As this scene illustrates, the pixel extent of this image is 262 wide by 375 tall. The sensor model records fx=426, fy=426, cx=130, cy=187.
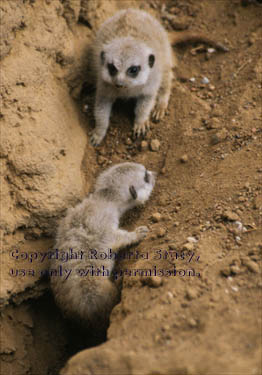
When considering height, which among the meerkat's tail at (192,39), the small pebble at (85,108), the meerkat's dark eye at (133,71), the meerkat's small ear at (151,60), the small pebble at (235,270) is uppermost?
the meerkat's tail at (192,39)

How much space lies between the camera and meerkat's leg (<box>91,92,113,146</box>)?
371 cm

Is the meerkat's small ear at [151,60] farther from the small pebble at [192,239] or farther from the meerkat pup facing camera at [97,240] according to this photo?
the small pebble at [192,239]

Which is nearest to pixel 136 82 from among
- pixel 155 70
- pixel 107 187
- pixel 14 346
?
pixel 155 70

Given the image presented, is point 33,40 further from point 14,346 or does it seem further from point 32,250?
point 14,346

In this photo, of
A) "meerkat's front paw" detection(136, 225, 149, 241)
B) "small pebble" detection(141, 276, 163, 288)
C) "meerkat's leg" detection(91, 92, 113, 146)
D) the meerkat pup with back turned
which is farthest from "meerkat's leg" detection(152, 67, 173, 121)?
"small pebble" detection(141, 276, 163, 288)

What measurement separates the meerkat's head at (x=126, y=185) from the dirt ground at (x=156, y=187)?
0.11 m

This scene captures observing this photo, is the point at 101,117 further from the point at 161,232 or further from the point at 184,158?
the point at 161,232

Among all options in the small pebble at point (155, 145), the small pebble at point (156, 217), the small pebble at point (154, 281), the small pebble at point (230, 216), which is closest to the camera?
the small pebble at point (154, 281)

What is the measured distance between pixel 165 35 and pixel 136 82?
2.94ft

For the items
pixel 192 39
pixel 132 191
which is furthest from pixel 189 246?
pixel 192 39

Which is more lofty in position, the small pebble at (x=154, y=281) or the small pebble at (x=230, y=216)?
the small pebble at (x=230, y=216)

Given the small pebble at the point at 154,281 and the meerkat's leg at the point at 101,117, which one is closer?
the small pebble at the point at 154,281

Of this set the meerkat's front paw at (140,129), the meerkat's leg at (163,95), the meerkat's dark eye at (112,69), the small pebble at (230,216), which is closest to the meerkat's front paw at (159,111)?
the meerkat's leg at (163,95)

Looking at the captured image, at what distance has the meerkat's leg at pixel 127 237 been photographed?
2.85 meters
